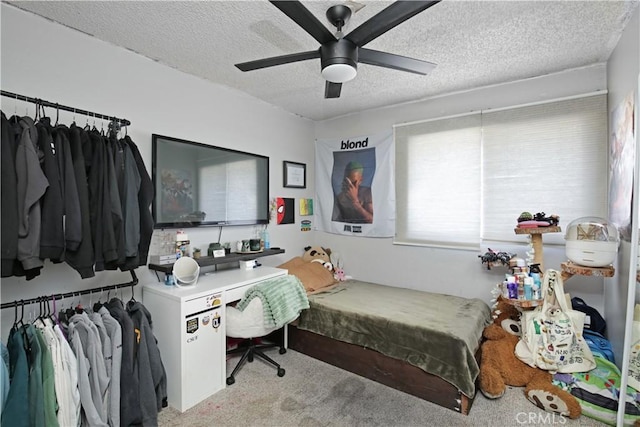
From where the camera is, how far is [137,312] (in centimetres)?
194

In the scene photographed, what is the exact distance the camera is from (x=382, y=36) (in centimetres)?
204

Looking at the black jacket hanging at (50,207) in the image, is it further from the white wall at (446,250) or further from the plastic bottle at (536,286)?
the plastic bottle at (536,286)

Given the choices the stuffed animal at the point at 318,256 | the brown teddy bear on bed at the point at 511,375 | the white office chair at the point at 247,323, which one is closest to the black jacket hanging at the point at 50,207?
the white office chair at the point at 247,323

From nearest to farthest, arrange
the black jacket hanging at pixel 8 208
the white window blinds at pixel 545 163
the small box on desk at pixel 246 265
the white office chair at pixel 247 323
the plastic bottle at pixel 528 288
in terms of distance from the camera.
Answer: the black jacket hanging at pixel 8 208 < the plastic bottle at pixel 528 288 < the white office chair at pixel 247 323 < the white window blinds at pixel 545 163 < the small box on desk at pixel 246 265

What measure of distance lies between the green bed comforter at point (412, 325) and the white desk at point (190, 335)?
831mm

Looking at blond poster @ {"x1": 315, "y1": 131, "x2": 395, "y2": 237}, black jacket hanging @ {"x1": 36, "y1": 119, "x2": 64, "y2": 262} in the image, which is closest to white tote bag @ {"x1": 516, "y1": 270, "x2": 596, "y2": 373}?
blond poster @ {"x1": 315, "y1": 131, "x2": 395, "y2": 237}

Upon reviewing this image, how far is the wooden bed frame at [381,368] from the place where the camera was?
6.56 ft

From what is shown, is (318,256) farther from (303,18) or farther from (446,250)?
(303,18)

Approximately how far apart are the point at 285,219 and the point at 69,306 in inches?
83.3

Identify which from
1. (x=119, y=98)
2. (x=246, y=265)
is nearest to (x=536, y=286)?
(x=246, y=265)

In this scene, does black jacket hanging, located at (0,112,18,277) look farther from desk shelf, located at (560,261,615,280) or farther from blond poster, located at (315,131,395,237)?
desk shelf, located at (560,261,615,280)

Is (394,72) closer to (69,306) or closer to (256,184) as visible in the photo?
(256,184)

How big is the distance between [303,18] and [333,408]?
2.29 m

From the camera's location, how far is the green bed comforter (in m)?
2.01
